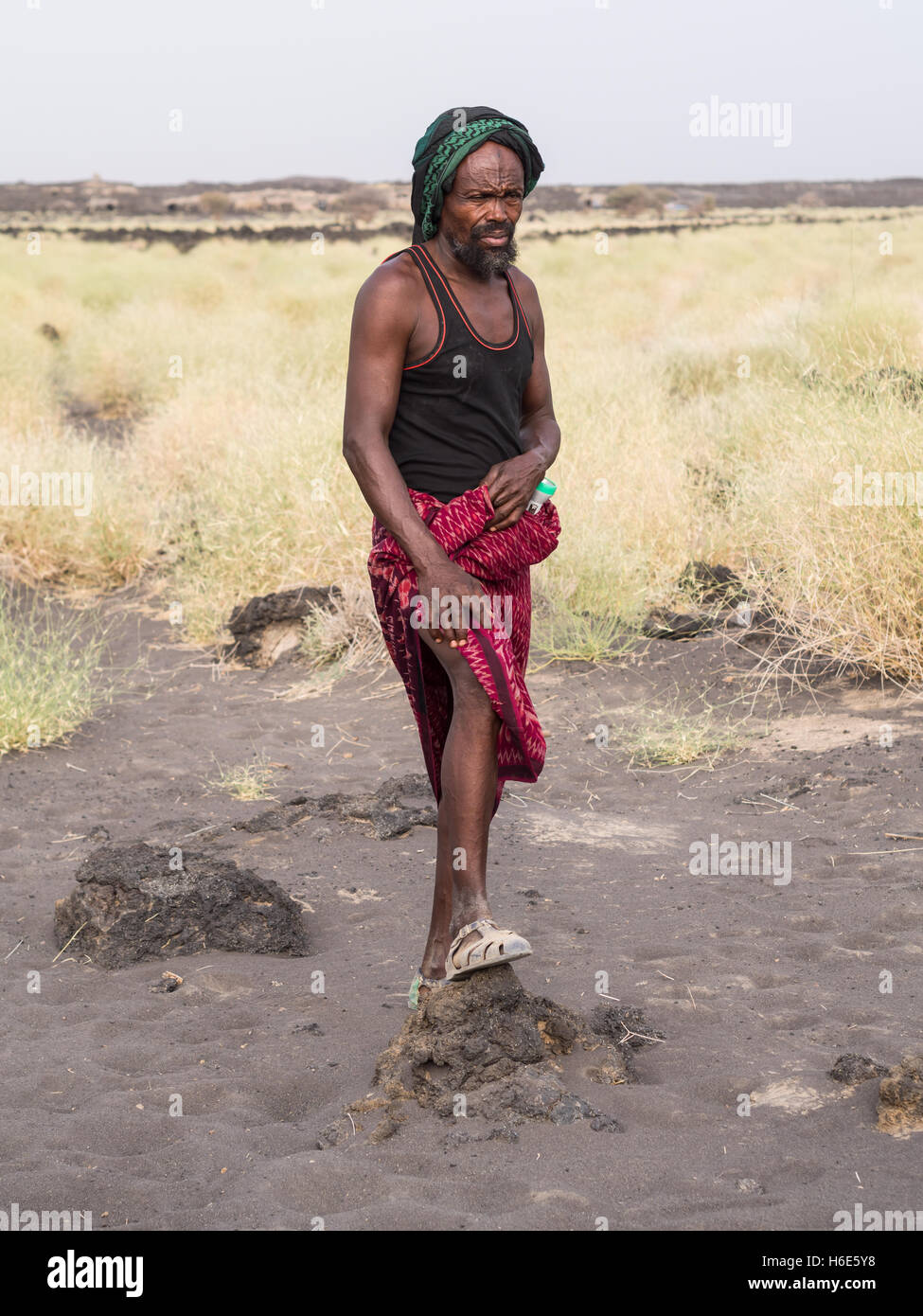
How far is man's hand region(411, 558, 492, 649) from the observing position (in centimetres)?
267

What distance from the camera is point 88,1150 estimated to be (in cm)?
268

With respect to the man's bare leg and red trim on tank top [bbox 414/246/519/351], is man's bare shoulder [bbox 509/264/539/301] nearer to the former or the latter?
red trim on tank top [bbox 414/246/519/351]

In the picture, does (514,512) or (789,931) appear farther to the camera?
(789,931)

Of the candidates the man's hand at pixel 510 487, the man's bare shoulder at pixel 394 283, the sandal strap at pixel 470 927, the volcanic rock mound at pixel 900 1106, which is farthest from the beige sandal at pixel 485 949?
the man's bare shoulder at pixel 394 283

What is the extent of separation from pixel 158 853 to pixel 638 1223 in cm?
220

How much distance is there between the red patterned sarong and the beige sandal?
0.28m

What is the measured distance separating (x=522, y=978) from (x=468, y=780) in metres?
0.92

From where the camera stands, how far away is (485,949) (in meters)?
2.61

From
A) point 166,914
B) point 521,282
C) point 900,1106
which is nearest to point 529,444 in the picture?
point 521,282

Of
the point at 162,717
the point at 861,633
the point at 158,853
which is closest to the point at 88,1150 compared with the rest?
the point at 158,853

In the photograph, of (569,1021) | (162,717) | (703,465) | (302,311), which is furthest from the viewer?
(302,311)

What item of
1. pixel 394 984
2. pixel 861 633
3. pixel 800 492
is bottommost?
pixel 394 984

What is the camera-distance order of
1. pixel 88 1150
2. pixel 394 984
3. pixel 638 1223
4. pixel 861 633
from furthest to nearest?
pixel 861 633, pixel 394 984, pixel 88 1150, pixel 638 1223

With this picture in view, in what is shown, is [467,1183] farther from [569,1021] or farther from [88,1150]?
[88,1150]
